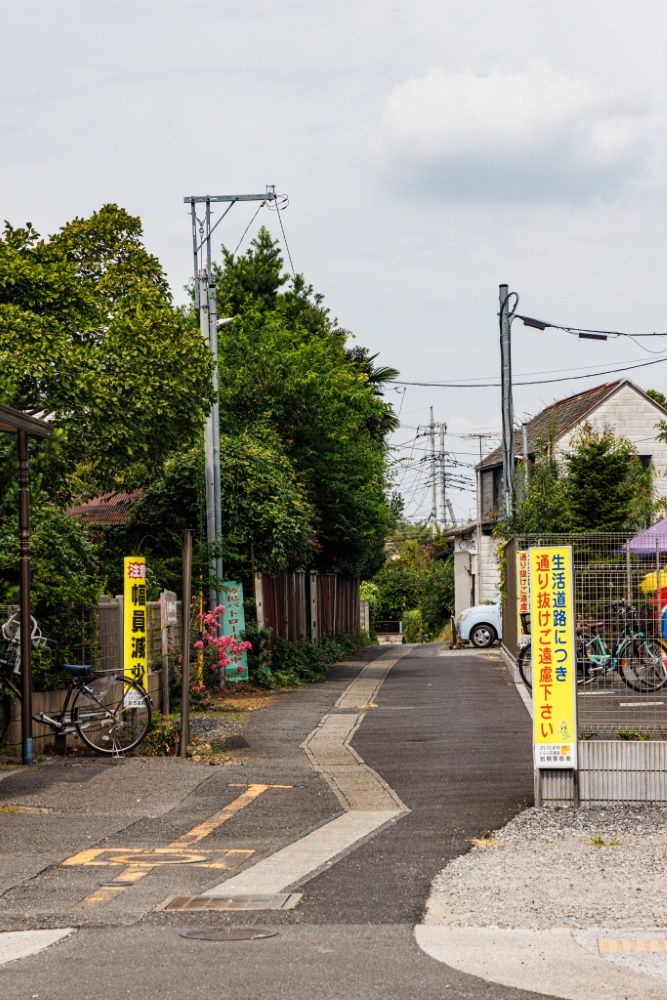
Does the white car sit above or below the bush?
above

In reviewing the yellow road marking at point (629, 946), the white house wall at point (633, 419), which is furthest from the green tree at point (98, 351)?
the white house wall at point (633, 419)

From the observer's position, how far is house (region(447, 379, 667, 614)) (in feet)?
146

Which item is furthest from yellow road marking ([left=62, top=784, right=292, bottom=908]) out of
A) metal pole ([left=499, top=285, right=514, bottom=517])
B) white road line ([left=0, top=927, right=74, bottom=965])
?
metal pole ([left=499, top=285, right=514, bottom=517])

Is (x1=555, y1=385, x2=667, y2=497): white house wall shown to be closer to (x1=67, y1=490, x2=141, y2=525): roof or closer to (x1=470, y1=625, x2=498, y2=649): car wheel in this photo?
(x1=470, y1=625, x2=498, y2=649): car wheel

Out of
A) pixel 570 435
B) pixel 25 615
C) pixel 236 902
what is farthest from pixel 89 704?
pixel 570 435

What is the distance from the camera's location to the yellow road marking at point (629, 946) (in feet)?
20.8

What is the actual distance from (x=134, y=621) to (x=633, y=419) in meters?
32.0

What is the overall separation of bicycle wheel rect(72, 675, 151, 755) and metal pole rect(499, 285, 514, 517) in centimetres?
1833

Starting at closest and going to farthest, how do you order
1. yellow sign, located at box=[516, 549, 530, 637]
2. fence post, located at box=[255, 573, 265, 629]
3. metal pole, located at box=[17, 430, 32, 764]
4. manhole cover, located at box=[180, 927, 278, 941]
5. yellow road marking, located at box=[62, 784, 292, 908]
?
manhole cover, located at box=[180, 927, 278, 941]
yellow road marking, located at box=[62, 784, 292, 908]
metal pole, located at box=[17, 430, 32, 764]
yellow sign, located at box=[516, 549, 530, 637]
fence post, located at box=[255, 573, 265, 629]

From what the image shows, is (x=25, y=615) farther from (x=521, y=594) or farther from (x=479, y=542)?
(x=479, y=542)

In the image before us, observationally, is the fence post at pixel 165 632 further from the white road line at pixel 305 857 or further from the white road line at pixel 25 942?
the white road line at pixel 25 942

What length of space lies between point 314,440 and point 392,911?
24.3 metres

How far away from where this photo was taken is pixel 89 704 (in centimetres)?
1438

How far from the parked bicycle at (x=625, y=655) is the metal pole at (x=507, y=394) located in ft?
67.5
